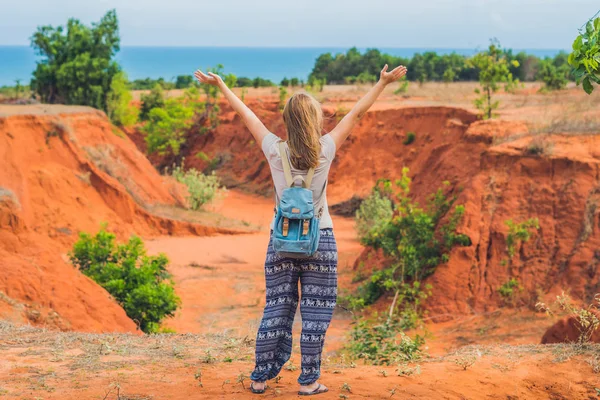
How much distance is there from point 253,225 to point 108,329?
A: 41.0ft

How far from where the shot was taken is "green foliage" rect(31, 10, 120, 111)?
26.1m

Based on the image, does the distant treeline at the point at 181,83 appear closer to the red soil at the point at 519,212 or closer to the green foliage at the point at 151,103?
the green foliage at the point at 151,103

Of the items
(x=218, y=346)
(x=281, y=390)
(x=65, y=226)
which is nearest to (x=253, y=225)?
(x=65, y=226)

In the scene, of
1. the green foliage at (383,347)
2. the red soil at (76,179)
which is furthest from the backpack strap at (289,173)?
the red soil at (76,179)

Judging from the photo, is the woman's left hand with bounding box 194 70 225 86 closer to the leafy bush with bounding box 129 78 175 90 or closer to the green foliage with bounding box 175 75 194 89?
the leafy bush with bounding box 129 78 175 90

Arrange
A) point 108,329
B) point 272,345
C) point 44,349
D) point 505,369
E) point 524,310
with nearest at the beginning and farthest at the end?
1. point 272,345
2. point 505,369
3. point 44,349
4. point 108,329
5. point 524,310

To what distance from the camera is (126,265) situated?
10.4m

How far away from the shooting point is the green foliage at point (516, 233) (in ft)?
39.0

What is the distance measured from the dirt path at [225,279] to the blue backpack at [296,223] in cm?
284

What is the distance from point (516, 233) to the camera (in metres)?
11.9

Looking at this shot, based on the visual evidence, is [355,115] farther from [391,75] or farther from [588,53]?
[588,53]

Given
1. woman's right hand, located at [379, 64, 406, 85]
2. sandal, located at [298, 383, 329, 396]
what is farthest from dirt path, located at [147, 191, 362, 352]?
woman's right hand, located at [379, 64, 406, 85]

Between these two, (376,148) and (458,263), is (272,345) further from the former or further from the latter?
(376,148)

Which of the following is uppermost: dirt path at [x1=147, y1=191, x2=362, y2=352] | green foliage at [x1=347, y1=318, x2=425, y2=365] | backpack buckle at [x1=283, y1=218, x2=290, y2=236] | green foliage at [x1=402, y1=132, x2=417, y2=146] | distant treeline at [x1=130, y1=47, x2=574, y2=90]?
distant treeline at [x1=130, y1=47, x2=574, y2=90]
